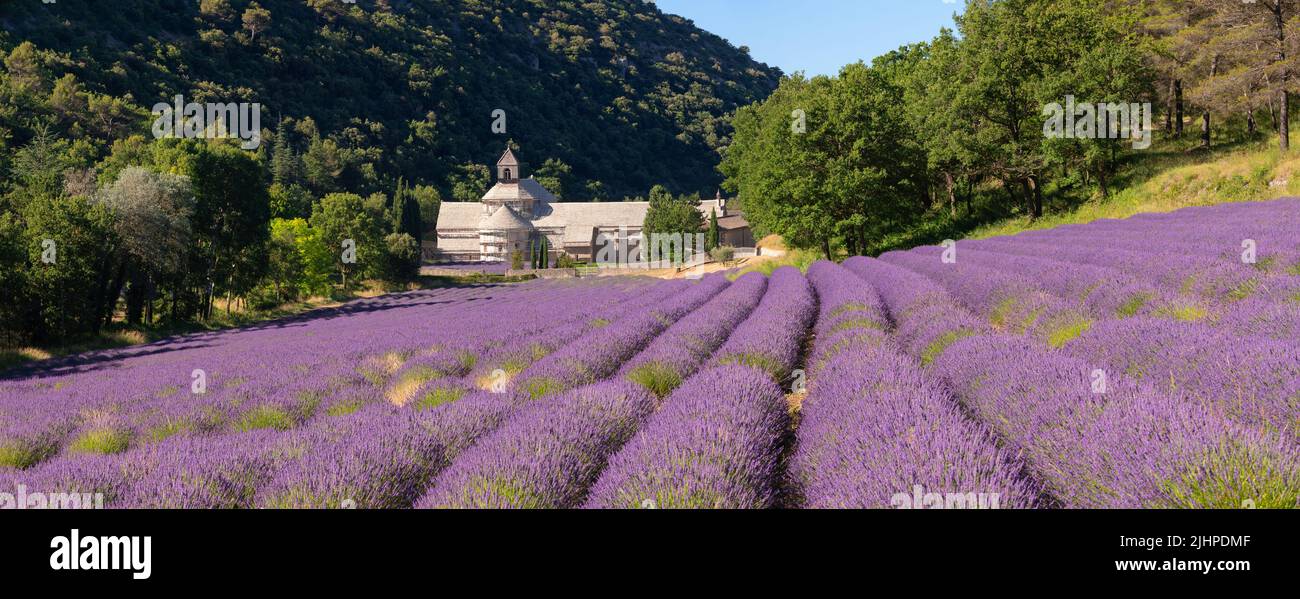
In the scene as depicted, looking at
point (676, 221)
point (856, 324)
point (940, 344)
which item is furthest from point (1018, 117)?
point (676, 221)

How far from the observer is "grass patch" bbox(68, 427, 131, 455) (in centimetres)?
475

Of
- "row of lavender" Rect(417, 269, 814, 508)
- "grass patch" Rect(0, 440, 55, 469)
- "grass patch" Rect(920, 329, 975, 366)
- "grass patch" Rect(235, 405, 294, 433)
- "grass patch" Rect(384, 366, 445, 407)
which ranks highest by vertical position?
"grass patch" Rect(920, 329, 975, 366)

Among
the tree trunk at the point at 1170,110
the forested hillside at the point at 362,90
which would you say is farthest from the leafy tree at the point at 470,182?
the tree trunk at the point at 1170,110

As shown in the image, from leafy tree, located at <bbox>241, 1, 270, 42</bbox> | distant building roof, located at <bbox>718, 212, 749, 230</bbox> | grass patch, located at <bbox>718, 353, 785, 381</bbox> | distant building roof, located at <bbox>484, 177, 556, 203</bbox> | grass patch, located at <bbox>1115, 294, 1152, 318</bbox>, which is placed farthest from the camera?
leafy tree, located at <bbox>241, 1, 270, 42</bbox>

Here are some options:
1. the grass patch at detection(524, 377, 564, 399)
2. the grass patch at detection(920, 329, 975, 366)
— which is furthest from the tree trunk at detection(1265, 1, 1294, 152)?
the grass patch at detection(524, 377, 564, 399)

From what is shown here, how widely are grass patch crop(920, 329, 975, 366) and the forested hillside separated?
55.6 meters

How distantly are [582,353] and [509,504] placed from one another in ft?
14.7

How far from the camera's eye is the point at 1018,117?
27.5 meters

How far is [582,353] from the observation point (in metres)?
7.06

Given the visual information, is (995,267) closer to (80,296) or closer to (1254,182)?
(1254,182)

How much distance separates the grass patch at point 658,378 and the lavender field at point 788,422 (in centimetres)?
2

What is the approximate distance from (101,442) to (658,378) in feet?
15.3

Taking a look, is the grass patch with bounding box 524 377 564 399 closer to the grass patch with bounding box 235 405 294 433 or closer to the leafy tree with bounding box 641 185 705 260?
the grass patch with bounding box 235 405 294 433

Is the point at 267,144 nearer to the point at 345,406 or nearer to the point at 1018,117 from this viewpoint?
the point at 1018,117
